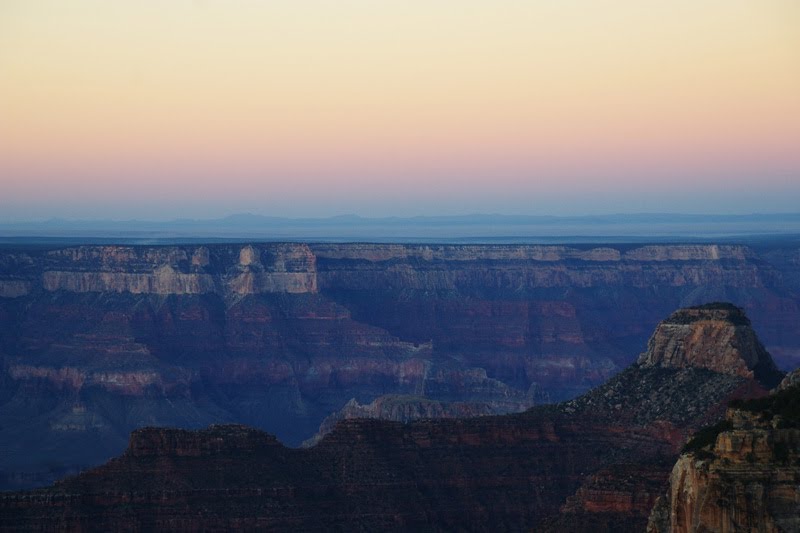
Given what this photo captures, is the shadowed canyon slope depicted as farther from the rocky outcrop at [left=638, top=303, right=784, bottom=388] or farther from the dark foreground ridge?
the rocky outcrop at [left=638, top=303, right=784, bottom=388]

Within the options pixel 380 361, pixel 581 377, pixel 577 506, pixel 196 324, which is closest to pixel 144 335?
pixel 196 324

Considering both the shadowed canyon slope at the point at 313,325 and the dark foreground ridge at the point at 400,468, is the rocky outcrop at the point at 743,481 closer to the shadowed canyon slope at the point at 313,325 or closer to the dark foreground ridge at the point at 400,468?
the dark foreground ridge at the point at 400,468

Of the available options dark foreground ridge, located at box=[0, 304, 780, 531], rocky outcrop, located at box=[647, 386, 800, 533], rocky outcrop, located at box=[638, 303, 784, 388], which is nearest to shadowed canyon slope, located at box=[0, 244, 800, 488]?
dark foreground ridge, located at box=[0, 304, 780, 531]

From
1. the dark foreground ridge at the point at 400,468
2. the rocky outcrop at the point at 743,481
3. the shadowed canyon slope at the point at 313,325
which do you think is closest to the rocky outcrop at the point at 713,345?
the dark foreground ridge at the point at 400,468

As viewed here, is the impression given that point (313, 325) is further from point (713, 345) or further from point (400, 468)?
point (713, 345)

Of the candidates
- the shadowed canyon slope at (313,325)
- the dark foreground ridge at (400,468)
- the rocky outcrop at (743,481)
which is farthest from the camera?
the shadowed canyon slope at (313,325)

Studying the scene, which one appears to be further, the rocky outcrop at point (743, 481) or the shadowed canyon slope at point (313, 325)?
the shadowed canyon slope at point (313, 325)

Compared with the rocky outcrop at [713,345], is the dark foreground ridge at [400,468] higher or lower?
lower

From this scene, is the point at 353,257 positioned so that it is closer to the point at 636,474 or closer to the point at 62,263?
the point at 62,263
